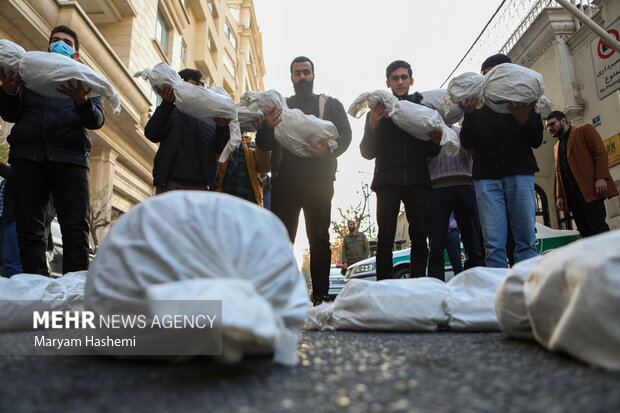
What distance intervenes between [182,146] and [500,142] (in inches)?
92.6

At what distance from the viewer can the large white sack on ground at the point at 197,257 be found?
1.07m

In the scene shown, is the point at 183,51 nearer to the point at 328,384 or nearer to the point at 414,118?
the point at 414,118

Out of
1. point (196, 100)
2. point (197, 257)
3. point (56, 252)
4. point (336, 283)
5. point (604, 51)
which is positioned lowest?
point (336, 283)

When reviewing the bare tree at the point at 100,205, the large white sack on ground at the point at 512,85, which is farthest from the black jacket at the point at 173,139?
the bare tree at the point at 100,205

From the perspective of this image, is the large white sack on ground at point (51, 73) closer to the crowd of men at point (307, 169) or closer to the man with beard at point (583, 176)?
the crowd of men at point (307, 169)

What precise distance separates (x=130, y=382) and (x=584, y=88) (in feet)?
33.5

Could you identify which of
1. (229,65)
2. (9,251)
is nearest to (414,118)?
(9,251)

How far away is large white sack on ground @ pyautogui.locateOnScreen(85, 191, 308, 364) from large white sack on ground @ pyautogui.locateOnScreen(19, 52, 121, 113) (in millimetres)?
1771

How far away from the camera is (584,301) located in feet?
3.21

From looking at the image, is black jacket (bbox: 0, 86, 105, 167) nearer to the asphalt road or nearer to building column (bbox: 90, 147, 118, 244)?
the asphalt road

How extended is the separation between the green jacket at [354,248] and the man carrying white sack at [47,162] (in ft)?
21.1

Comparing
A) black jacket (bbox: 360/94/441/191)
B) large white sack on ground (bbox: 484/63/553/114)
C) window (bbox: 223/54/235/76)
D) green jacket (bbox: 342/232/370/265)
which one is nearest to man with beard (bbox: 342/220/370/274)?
green jacket (bbox: 342/232/370/265)

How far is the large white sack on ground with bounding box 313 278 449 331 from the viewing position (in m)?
1.94

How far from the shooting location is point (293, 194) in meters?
3.15
